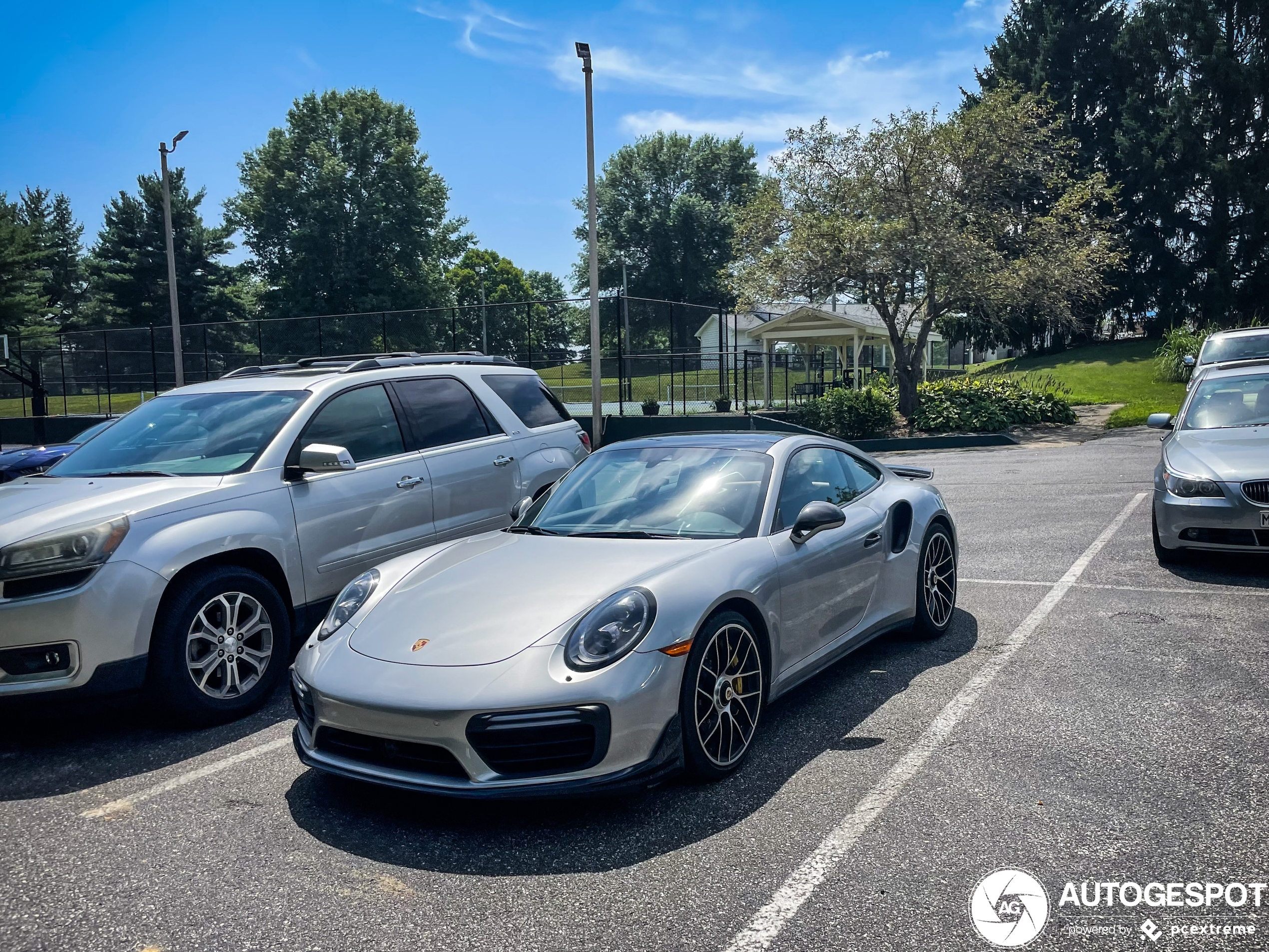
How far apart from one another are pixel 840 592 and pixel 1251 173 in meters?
46.1

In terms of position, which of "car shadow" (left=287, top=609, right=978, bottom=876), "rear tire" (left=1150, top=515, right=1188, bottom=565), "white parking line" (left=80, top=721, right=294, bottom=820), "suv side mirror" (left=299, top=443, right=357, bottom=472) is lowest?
"white parking line" (left=80, top=721, right=294, bottom=820)

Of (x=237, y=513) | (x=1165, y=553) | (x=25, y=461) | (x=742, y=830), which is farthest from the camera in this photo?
(x=25, y=461)

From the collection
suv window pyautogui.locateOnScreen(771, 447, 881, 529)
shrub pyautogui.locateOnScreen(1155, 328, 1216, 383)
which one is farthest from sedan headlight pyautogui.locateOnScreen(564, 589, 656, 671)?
shrub pyautogui.locateOnScreen(1155, 328, 1216, 383)

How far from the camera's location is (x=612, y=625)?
376 centimetres

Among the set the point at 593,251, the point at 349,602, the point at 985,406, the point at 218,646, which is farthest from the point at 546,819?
the point at 985,406

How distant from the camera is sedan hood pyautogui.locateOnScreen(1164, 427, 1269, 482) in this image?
24.1 ft

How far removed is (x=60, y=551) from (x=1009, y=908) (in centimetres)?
422

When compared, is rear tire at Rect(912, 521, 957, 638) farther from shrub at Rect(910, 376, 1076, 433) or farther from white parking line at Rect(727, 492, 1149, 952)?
shrub at Rect(910, 376, 1076, 433)

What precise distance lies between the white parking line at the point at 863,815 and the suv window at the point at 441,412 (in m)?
3.72

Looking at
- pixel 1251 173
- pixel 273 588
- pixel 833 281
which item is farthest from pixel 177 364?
pixel 1251 173

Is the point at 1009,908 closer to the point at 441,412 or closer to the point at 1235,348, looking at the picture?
the point at 441,412

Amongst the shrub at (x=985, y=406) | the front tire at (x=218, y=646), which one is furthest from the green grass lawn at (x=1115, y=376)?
the front tire at (x=218, y=646)

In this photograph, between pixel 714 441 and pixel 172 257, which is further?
pixel 172 257

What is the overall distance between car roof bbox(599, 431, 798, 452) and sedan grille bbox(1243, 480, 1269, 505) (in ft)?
12.9
